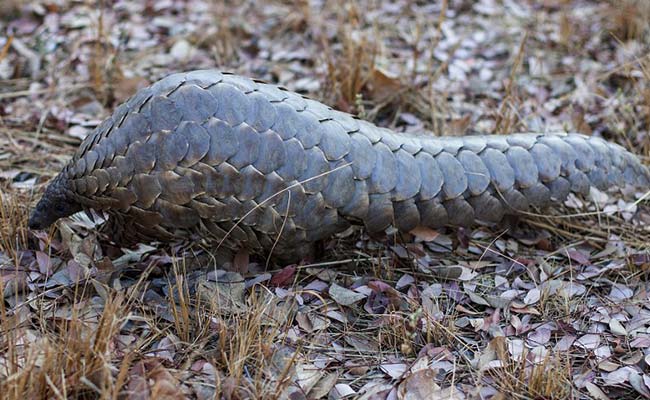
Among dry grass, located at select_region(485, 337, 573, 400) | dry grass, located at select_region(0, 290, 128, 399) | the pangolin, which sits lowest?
dry grass, located at select_region(485, 337, 573, 400)

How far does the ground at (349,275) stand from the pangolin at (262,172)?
16 cm

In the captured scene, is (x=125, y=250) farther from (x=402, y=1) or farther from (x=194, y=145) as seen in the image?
(x=402, y=1)

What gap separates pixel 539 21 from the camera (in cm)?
511

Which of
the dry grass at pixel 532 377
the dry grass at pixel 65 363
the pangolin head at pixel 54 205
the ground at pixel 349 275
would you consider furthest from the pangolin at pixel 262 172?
the dry grass at pixel 532 377

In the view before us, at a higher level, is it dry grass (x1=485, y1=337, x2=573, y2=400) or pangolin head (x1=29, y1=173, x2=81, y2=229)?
pangolin head (x1=29, y1=173, x2=81, y2=229)

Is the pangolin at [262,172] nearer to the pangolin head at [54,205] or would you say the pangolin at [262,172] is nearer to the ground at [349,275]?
the pangolin head at [54,205]

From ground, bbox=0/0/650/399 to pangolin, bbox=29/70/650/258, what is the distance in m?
0.16

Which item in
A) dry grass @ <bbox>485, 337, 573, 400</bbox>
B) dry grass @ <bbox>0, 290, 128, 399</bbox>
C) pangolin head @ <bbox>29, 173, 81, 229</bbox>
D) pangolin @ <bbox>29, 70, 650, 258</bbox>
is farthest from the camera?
pangolin head @ <bbox>29, 173, 81, 229</bbox>

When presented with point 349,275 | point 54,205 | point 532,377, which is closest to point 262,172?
point 349,275

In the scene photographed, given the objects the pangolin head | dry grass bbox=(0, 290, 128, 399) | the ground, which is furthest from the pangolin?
dry grass bbox=(0, 290, 128, 399)

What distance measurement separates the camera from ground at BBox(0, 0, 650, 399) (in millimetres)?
2309

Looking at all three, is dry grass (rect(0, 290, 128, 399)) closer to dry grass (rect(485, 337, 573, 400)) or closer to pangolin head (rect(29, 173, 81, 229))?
pangolin head (rect(29, 173, 81, 229))

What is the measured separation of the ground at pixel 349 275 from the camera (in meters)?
2.31

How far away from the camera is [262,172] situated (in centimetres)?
259
